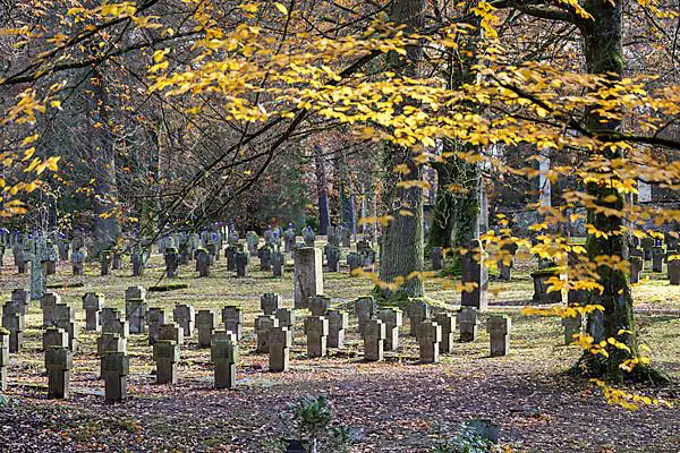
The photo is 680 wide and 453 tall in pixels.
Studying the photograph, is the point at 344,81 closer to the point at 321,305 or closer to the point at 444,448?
the point at 444,448

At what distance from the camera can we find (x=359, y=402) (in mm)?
8844

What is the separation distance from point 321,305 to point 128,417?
6734 millimetres

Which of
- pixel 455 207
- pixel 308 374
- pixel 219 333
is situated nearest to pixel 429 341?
pixel 308 374

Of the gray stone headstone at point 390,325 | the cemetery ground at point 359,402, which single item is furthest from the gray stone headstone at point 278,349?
the gray stone headstone at point 390,325

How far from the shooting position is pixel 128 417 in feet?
26.3

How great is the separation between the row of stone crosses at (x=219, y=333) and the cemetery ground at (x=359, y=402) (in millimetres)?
187

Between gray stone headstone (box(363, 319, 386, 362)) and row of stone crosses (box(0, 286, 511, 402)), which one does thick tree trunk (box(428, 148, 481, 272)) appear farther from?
gray stone headstone (box(363, 319, 386, 362))

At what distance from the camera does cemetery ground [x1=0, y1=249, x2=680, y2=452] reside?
24.3 ft

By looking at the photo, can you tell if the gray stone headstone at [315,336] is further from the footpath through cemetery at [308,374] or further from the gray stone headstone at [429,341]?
the gray stone headstone at [429,341]

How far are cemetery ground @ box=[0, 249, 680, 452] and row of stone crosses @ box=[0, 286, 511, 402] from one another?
7.4 inches

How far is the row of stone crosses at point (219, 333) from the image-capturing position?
30.0ft

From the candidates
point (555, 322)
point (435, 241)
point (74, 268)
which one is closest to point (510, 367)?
point (555, 322)

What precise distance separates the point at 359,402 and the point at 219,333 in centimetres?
182

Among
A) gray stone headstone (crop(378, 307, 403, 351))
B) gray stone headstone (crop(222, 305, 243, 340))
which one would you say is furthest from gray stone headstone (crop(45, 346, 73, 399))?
gray stone headstone (crop(378, 307, 403, 351))
